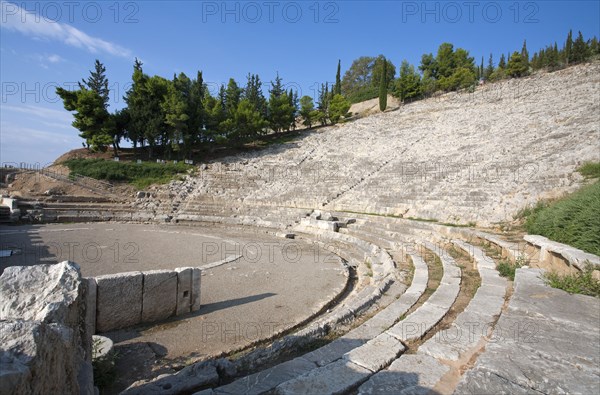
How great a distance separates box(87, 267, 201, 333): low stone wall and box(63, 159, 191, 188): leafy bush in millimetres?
19496

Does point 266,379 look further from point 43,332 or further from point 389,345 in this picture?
point 43,332

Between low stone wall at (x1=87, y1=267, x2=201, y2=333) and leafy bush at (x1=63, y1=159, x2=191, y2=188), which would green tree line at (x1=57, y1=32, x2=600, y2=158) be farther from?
low stone wall at (x1=87, y1=267, x2=201, y2=333)

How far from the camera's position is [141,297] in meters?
5.13

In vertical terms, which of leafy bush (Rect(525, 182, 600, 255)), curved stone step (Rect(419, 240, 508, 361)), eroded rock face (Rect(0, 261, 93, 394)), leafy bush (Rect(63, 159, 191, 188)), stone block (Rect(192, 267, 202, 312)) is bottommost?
stone block (Rect(192, 267, 202, 312))

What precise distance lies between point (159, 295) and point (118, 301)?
615 millimetres

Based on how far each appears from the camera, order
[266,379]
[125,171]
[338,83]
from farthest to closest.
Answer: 1. [338,83]
2. [125,171]
3. [266,379]

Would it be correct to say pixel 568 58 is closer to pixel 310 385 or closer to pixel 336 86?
pixel 336 86

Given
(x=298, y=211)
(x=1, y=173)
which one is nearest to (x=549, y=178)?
(x=298, y=211)

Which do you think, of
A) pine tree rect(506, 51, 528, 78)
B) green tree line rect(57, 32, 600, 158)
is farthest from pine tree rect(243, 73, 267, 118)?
pine tree rect(506, 51, 528, 78)

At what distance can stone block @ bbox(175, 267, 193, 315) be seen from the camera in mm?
5551

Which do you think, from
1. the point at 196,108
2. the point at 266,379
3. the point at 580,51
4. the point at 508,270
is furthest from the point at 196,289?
the point at 580,51

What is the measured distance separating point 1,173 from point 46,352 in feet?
89.7

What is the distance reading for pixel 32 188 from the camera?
19.6 m

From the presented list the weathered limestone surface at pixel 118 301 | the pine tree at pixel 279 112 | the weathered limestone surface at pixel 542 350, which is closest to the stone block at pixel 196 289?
the weathered limestone surface at pixel 118 301
